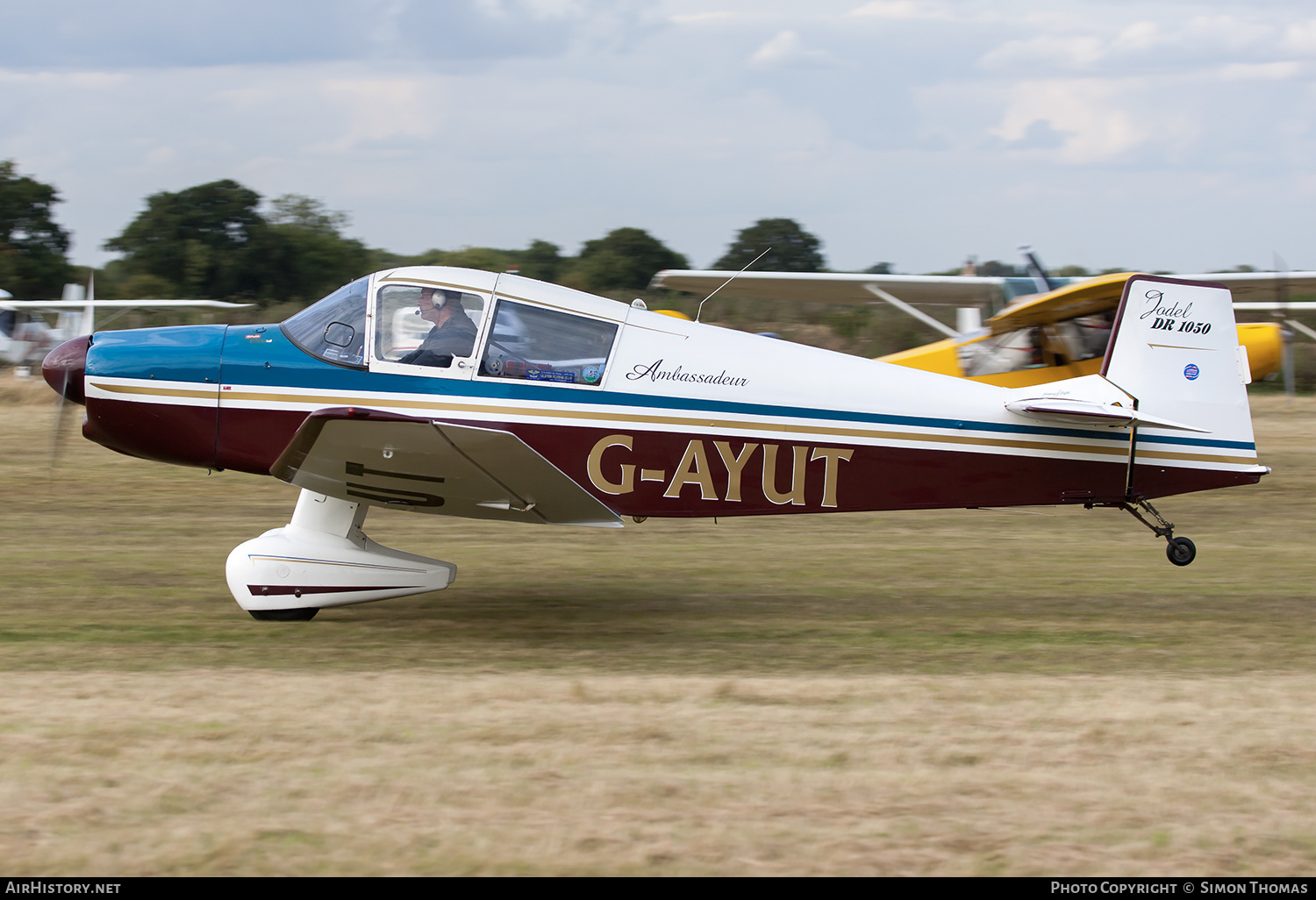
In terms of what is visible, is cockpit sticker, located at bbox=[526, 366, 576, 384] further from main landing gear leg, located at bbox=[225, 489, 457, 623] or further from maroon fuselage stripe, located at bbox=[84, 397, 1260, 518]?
main landing gear leg, located at bbox=[225, 489, 457, 623]

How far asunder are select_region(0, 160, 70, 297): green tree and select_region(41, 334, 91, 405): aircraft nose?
3770cm

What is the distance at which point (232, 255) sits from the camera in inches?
1464

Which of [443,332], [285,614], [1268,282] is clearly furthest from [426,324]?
[1268,282]

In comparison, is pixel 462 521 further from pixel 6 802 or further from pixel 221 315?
pixel 221 315

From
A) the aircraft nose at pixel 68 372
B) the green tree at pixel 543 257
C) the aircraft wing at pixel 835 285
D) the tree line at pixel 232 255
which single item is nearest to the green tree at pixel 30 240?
the tree line at pixel 232 255

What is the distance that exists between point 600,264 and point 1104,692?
37.2m

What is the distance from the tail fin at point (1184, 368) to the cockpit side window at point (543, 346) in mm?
3093

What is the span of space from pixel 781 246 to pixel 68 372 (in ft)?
119

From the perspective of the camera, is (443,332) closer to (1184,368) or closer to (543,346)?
(543,346)

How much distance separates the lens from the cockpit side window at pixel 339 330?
5.90 metres

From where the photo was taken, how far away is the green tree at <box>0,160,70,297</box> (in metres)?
38.8

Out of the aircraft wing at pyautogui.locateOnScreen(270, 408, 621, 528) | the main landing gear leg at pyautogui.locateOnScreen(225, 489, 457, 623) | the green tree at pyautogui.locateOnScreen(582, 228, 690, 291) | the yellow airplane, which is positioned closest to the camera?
the aircraft wing at pyautogui.locateOnScreen(270, 408, 621, 528)

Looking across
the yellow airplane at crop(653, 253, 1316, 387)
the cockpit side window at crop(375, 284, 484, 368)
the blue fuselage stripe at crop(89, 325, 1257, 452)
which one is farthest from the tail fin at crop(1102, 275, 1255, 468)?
the cockpit side window at crop(375, 284, 484, 368)

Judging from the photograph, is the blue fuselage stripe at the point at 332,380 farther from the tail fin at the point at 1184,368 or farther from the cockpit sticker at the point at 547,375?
the tail fin at the point at 1184,368
